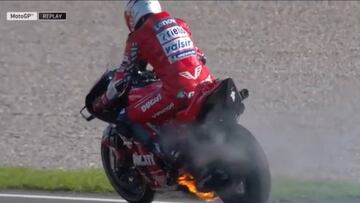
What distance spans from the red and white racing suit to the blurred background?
224cm

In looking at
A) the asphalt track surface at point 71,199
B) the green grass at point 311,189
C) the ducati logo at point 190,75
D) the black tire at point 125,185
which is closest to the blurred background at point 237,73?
the green grass at point 311,189

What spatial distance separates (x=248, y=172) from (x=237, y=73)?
10.1 m

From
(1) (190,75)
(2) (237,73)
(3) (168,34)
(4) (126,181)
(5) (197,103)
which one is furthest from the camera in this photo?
(2) (237,73)

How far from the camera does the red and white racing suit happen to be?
806 cm

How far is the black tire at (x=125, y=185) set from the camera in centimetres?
889

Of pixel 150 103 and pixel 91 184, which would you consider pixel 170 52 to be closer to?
pixel 150 103

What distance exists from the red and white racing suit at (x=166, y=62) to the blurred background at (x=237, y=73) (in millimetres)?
2240

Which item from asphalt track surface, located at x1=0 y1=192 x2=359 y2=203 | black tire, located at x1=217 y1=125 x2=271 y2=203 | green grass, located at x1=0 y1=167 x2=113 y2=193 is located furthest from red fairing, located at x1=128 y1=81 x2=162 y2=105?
green grass, located at x1=0 y1=167 x2=113 y2=193

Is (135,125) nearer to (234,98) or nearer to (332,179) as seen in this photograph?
(234,98)

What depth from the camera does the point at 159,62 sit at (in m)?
8.23

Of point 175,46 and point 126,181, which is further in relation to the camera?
point 126,181

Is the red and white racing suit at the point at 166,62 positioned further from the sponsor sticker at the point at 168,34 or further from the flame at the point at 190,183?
the flame at the point at 190,183

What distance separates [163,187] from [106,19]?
12722mm

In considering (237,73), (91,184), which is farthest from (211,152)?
(237,73)
